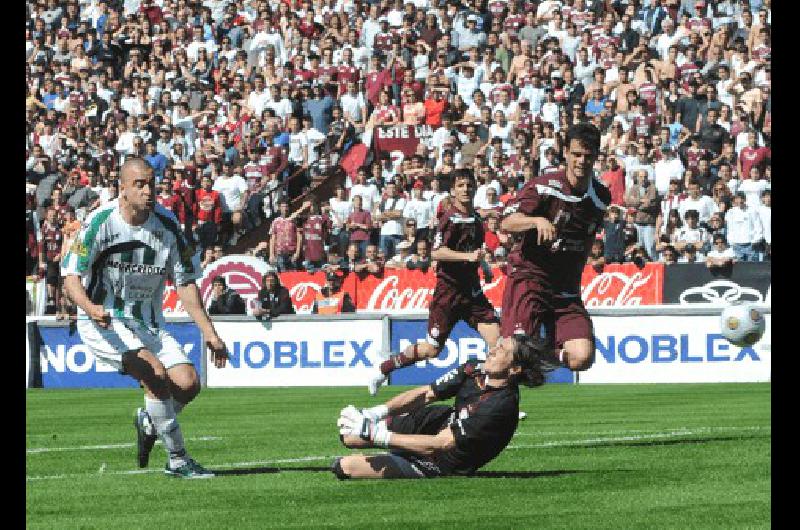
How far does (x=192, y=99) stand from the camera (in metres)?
39.0

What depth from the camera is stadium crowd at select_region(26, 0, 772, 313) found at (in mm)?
30047

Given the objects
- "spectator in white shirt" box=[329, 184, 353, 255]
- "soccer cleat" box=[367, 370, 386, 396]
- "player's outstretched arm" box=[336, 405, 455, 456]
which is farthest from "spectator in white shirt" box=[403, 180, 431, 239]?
"player's outstretched arm" box=[336, 405, 455, 456]

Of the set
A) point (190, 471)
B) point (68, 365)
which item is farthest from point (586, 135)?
point (68, 365)

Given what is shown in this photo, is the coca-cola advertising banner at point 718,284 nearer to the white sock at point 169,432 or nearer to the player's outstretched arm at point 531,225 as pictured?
the player's outstretched arm at point 531,225

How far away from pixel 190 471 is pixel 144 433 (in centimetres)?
83

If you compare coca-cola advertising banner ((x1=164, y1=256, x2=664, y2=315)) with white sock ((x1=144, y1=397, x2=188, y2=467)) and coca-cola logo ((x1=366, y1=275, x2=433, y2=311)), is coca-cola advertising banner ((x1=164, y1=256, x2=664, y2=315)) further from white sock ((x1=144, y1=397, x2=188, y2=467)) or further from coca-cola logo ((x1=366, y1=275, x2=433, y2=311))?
white sock ((x1=144, y1=397, x2=188, y2=467))

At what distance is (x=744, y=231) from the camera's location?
28.4 m

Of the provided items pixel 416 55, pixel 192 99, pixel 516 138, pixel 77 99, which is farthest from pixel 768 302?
pixel 77 99

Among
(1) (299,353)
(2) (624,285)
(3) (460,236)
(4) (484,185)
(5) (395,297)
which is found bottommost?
(1) (299,353)

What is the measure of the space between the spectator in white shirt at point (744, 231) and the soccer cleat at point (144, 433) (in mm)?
16541

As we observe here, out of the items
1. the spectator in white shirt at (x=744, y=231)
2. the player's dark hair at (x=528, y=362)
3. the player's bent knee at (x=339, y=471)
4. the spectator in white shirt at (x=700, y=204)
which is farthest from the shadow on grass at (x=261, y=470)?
the spectator in white shirt at (x=700, y=204)

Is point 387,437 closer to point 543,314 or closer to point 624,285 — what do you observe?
point 543,314
